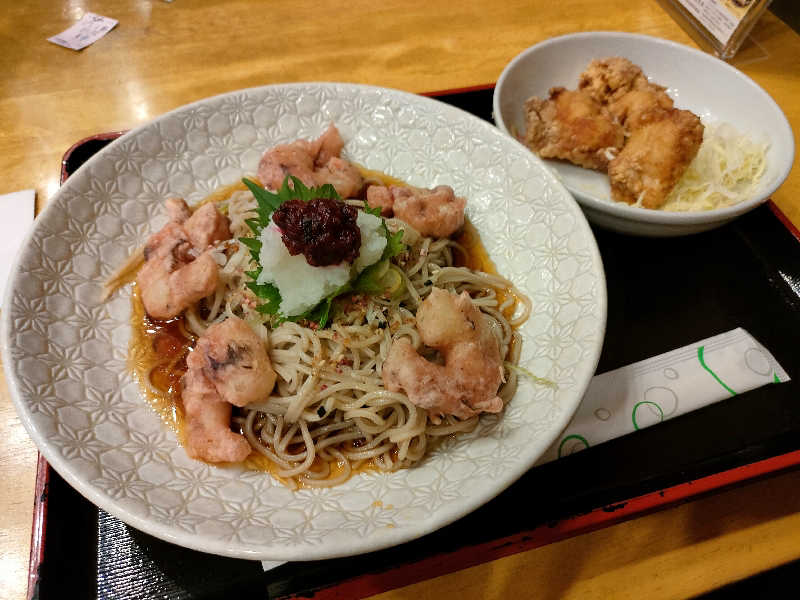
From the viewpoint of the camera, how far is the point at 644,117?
2943 millimetres

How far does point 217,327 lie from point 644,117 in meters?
2.55

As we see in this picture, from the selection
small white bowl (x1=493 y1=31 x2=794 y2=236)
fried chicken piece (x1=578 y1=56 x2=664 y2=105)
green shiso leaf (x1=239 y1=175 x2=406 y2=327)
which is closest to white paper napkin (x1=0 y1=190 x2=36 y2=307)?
green shiso leaf (x1=239 y1=175 x2=406 y2=327)

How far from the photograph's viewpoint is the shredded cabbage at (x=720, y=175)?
2.83 m

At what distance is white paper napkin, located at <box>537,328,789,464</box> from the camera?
2125 mm

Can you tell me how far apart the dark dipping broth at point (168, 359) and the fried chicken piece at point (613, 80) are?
143cm

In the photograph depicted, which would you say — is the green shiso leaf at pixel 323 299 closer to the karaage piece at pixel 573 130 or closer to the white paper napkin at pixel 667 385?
the white paper napkin at pixel 667 385

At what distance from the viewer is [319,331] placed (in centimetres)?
219

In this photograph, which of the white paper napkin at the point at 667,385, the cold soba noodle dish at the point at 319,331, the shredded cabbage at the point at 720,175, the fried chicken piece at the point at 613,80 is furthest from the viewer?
the fried chicken piece at the point at 613,80

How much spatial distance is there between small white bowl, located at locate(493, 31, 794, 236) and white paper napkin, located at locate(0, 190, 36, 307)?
2670 mm

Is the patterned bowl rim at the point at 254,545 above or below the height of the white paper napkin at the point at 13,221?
above

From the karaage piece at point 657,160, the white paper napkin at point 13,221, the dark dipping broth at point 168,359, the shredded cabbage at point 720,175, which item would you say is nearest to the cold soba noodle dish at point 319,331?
the dark dipping broth at point 168,359

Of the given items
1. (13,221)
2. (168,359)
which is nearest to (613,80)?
(168,359)

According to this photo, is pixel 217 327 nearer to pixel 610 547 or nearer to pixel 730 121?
pixel 610 547

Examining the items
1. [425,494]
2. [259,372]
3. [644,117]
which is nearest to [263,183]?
[259,372]
